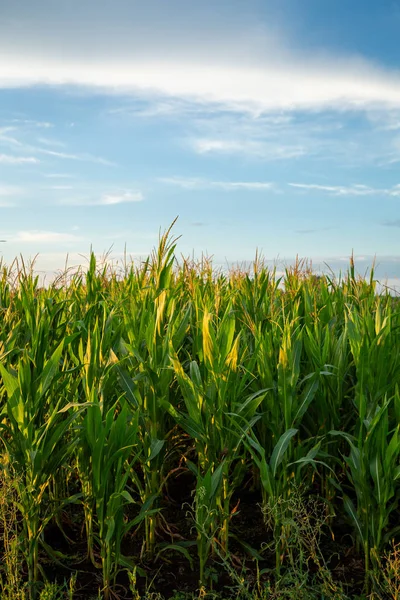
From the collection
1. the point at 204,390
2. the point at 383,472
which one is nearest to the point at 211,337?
the point at 204,390

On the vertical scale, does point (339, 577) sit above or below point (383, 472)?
below

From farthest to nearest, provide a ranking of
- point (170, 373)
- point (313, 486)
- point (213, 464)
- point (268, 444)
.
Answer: point (313, 486) → point (268, 444) → point (170, 373) → point (213, 464)

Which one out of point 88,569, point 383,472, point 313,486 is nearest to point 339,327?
point 313,486

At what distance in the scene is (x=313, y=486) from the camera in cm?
397

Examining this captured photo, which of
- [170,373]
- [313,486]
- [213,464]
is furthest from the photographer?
[313,486]

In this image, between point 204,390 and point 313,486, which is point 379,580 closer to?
point 313,486

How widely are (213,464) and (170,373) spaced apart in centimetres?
57

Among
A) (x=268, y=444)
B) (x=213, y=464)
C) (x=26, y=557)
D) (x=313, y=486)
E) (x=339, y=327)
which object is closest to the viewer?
(x=26, y=557)

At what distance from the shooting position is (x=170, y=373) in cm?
324

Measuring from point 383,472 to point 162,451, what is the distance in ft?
4.04

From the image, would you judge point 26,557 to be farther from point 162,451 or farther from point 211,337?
point 211,337

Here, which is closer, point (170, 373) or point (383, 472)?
point (383, 472)

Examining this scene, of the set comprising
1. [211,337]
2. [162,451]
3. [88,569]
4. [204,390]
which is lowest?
[88,569]

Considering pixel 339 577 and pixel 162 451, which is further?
pixel 162 451
